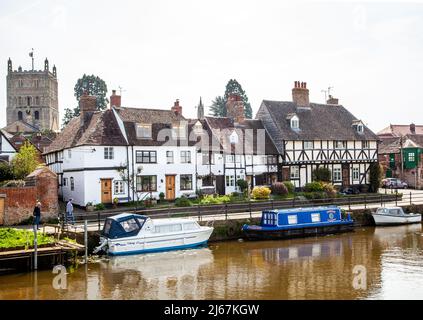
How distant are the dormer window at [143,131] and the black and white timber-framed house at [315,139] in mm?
14145

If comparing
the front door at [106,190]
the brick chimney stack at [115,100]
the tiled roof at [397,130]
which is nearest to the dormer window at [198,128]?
the brick chimney stack at [115,100]

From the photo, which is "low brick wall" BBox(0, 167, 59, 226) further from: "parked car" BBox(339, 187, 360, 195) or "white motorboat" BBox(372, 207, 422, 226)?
"parked car" BBox(339, 187, 360, 195)

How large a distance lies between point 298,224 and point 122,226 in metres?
12.3

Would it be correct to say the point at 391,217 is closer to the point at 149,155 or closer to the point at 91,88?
the point at 149,155

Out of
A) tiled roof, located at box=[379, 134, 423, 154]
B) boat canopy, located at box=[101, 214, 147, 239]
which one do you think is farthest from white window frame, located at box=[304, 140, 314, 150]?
boat canopy, located at box=[101, 214, 147, 239]

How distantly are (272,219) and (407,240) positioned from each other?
28.8 ft

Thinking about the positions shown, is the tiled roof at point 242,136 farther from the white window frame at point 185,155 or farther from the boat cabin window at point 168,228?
the boat cabin window at point 168,228

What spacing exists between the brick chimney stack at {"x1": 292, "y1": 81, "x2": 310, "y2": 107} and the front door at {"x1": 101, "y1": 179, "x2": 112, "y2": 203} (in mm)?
24385

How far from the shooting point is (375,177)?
50.7 m

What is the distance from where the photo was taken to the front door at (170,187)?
4116 centimetres

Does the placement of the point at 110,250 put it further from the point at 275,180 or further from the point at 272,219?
the point at 275,180

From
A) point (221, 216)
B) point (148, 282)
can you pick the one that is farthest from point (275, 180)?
point (148, 282)

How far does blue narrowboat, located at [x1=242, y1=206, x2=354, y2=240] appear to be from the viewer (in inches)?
1240
